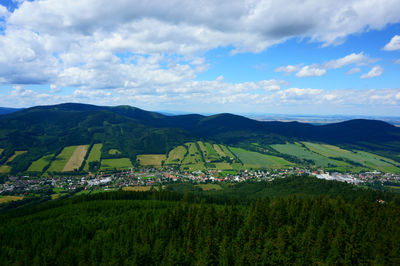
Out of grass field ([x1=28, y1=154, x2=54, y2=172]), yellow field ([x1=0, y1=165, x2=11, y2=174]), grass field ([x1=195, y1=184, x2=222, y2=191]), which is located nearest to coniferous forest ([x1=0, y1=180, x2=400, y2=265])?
grass field ([x1=195, y1=184, x2=222, y2=191])

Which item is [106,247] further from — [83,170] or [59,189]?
[83,170]

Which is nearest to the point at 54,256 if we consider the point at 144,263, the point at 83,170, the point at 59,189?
the point at 144,263

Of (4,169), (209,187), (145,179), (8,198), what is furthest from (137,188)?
(4,169)

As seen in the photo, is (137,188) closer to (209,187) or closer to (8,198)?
(209,187)

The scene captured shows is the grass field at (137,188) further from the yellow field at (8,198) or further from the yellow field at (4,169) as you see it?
the yellow field at (4,169)

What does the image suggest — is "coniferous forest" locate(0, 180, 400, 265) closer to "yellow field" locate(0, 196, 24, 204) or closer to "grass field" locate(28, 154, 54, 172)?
"yellow field" locate(0, 196, 24, 204)

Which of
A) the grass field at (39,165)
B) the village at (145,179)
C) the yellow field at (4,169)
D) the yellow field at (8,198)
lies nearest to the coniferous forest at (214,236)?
the yellow field at (8,198)

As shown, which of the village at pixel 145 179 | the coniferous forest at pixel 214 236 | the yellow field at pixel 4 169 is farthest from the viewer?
the yellow field at pixel 4 169
